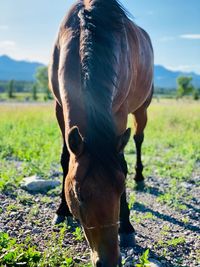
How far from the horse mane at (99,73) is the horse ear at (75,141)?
65 mm

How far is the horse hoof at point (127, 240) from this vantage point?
3887mm

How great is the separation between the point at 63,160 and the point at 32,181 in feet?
3.91

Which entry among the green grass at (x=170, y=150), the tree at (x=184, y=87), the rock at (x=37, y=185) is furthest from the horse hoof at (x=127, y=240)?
the tree at (x=184, y=87)

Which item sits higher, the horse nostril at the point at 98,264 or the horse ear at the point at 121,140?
the horse ear at the point at 121,140

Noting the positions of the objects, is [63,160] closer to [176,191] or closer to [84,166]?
[84,166]

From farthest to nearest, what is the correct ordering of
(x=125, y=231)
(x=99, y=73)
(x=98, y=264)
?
(x=125, y=231) → (x=99, y=73) → (x=98, y=264)

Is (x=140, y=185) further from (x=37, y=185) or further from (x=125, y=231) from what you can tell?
(x=125, y=231)

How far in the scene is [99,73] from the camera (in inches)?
116

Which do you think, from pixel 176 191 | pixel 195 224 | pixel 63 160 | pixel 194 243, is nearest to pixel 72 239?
pixel 63 160

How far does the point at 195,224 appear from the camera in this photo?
15.5ft

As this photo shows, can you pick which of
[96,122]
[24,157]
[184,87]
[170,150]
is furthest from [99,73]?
[184,87]

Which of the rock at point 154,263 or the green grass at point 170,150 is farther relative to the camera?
the green grass at point 170,150

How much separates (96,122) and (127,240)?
5.97 feet

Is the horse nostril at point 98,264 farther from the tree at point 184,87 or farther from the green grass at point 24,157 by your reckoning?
the tree at point 184,87
